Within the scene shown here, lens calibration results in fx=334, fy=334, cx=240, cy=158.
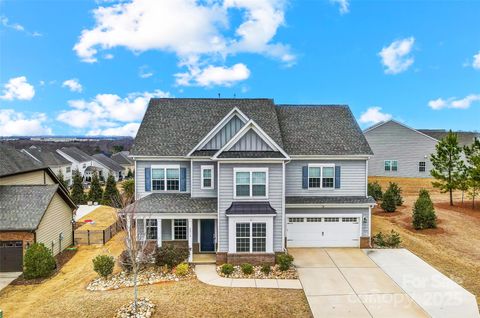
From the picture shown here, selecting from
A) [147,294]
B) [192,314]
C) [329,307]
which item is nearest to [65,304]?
[147,294]

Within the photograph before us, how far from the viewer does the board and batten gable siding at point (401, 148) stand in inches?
1725

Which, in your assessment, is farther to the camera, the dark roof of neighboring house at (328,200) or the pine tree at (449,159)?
the pine tree at (449,159)

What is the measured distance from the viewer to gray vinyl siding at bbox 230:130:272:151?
17859 mm

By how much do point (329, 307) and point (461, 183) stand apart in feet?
80.9

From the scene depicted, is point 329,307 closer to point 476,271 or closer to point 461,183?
point 476,271

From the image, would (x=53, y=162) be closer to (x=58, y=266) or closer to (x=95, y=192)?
(x=95, y=192)

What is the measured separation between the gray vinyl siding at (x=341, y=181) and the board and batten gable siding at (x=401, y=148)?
2561 centimetres

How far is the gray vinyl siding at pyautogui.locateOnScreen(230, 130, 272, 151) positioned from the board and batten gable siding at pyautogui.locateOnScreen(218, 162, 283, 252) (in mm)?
941

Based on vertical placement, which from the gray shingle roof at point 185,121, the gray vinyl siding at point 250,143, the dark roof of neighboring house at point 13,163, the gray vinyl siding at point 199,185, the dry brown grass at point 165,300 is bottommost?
the dry brown grass at point 165,300

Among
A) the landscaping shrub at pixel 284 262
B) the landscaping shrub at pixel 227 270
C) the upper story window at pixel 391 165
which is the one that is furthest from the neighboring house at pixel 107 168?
the landscaping shrub at pixel 284 262

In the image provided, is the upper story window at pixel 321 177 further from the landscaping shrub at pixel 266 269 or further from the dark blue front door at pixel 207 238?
the dark blue front door at pixel 207 238

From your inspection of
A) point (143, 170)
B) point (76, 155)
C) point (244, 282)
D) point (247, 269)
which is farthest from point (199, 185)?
point (76, 155)

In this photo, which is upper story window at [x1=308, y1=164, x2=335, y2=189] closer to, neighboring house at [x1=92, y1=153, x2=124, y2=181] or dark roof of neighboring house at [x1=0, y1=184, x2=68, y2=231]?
dark roof of neighboring house at [x1=0, y1=184, x2=68, y2=231]

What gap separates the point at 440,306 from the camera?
12.9 meters
